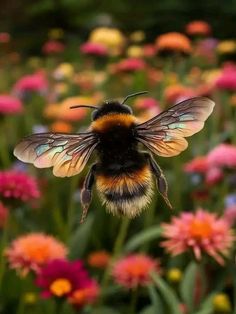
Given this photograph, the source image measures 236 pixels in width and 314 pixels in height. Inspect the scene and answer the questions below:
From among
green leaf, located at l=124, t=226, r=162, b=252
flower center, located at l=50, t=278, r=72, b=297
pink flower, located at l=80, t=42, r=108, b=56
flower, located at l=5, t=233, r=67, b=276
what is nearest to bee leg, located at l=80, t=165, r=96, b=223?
flower center, located at l=50, t=278, r=72, b=297

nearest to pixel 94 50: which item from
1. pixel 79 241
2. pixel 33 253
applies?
pixel 79 241

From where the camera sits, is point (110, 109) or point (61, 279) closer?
point (110, 109)

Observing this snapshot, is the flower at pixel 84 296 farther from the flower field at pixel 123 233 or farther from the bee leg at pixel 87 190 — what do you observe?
the bee leg at pixel 87 190

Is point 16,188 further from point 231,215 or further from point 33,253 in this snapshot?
point 231,215

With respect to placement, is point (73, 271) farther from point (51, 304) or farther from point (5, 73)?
point (5, 73)

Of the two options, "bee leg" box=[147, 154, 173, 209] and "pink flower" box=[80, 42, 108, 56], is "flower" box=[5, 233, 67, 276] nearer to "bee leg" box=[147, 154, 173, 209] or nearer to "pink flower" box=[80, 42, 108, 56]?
"bee leg" box=[147, 154, 173, 209]
